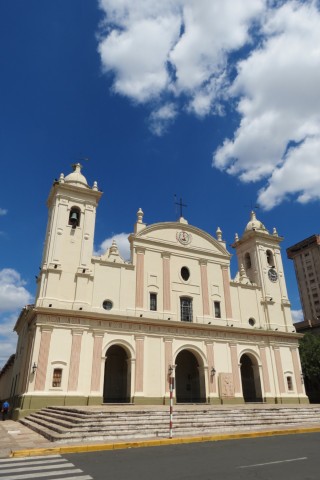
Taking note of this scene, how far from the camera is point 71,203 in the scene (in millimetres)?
28438

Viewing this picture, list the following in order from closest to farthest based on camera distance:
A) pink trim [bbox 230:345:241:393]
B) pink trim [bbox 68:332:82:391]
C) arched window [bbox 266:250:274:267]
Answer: pink trim [bbox 68:332:82:391], pink trim [bbox 230:345:241:393], arched window [bbox 266:250:274:267]

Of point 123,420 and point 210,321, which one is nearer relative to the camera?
point 123,420

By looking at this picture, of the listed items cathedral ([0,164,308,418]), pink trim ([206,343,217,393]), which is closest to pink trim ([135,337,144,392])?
cathedral ([0,164,308,418])

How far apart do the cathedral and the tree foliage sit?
19.8 ft

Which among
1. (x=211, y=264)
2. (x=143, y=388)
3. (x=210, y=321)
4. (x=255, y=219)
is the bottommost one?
(x=143, y=388)

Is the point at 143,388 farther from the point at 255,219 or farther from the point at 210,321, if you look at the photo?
→ the point at 255,219

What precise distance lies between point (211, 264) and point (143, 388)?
40.7ft

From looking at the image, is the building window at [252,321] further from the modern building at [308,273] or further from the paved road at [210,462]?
the modern building at [308,273]

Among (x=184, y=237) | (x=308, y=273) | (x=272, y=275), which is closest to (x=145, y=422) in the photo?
(x=184, y=237)

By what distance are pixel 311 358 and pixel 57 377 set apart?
87.1 feet

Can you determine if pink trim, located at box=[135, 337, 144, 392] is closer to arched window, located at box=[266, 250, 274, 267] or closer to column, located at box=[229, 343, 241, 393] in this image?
column, located at box=[229, 343, 241, 393]

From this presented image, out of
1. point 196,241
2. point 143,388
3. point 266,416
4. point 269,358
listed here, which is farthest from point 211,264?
point 266,416

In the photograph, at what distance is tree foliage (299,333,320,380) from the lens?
36.0 metres

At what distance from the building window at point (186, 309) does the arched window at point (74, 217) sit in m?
10.6
